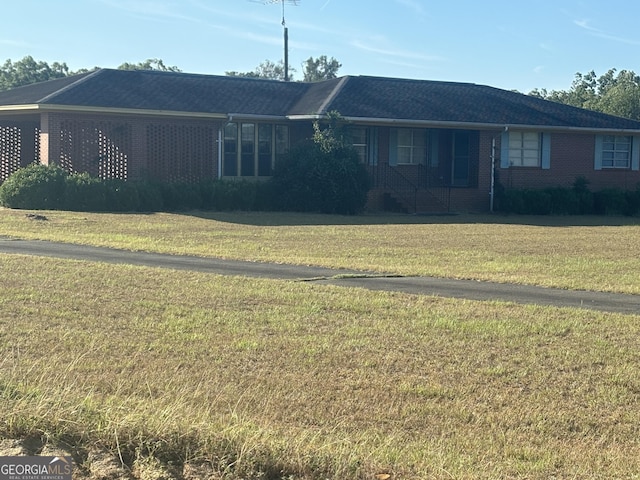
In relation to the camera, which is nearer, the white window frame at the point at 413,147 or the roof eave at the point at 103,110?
the roof eave at the point at 103,110

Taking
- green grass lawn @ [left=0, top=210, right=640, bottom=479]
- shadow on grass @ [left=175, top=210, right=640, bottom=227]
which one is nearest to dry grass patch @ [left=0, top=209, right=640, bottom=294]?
shadow on grass @ [left=175, top=210, right=640, bottom=227]

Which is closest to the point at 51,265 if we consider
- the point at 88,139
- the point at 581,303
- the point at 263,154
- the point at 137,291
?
the point at 137,291

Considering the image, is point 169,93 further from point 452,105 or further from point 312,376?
point 312,376

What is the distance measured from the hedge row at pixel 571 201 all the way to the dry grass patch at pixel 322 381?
67.9ft

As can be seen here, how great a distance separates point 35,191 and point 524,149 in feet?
56.1

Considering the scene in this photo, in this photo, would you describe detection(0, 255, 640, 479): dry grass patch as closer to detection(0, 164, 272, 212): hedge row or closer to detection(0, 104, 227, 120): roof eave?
detection(0, 164, 272, 212): hedge row

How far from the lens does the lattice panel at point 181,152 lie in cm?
2841

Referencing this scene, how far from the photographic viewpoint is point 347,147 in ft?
93.0

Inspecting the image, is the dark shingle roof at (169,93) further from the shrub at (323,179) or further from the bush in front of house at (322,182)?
the bush in front of house at (322,182)

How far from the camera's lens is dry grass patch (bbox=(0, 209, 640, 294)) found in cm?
1483

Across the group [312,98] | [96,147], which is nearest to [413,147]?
[312,98]

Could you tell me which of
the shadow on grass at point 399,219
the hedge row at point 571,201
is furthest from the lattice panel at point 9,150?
the hedge row at point 571,201

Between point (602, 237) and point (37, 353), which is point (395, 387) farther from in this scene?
point (602, 237)

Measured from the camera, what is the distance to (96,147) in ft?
91.1
